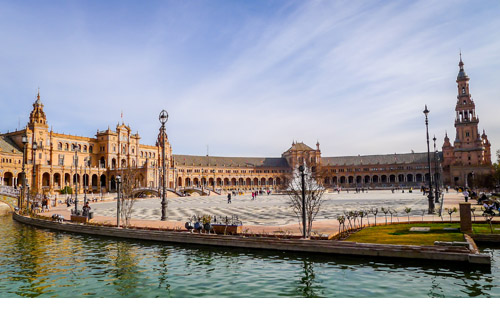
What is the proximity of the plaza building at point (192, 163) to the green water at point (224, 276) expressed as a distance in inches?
1239

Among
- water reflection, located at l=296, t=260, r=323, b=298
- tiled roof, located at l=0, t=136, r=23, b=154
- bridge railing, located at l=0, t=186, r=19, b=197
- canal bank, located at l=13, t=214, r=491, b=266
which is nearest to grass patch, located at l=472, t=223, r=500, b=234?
canal bank, located at l=13, t=214, r=491, b=266

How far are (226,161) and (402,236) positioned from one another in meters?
131

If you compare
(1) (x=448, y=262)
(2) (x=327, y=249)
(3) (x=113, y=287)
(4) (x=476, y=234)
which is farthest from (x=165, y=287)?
(4) (x=476, y=234)

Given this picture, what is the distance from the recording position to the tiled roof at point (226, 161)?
134 metres

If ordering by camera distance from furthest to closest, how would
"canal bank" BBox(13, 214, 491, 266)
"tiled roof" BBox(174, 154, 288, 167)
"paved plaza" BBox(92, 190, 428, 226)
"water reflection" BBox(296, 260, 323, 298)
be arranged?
"tiled roof" BBox(174, 154, 288, 167), "paved plaza" BBox(92, 190, 428, 226), "canal bank" BBox(13, 214, 491, 266), "water reflection" BBox(296, 260, 323, 298)

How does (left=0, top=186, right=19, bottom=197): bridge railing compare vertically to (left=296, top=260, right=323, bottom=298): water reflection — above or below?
above

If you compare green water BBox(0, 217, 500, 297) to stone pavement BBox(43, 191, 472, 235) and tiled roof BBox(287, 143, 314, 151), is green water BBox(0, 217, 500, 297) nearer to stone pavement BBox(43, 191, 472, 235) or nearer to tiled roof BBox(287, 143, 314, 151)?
stone pavement BBox(43, 191, 472, 235)

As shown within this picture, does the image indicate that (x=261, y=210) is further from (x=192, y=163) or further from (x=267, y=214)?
(x=192, y=163)

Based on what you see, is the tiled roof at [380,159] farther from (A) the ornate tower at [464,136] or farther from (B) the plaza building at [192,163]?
(A) the ornate tower at [464,136]

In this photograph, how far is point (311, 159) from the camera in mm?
149500

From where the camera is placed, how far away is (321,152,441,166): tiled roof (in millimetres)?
143750

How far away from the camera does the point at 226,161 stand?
147 m

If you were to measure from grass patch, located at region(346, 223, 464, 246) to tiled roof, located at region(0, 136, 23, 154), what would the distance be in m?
85.4

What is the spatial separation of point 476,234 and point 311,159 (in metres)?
134
